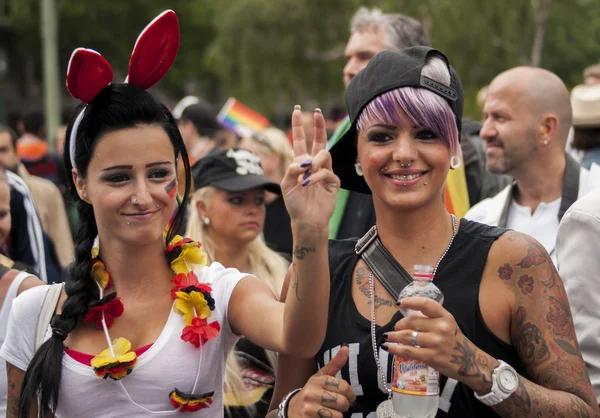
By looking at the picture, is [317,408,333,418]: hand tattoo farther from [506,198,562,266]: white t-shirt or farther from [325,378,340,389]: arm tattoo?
[506,198,562,266]: white t-shirt

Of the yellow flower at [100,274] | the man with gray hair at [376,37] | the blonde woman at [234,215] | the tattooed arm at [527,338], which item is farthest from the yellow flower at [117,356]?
the man with gray hair at [376,37]

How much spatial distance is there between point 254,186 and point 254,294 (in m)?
2.47

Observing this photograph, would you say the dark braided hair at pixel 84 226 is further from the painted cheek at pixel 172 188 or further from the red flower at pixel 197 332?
the red flower at pixel 197 332

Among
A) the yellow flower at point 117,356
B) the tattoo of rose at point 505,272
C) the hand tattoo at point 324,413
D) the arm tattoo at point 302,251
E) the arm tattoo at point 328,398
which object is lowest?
the hand tattoo at point 324,413

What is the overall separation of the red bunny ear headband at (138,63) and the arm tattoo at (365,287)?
978 mm

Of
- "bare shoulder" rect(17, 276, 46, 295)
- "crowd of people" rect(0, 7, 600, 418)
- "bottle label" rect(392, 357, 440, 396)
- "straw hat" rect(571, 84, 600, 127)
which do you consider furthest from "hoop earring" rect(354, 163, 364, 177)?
"straw hat" rect(571, 84, 600, 127)

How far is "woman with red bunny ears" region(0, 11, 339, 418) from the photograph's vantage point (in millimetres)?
2861

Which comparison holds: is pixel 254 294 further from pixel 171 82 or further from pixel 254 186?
pixel 171 82

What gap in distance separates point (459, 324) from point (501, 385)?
9.1 inches

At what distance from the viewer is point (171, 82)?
4012 centimetres

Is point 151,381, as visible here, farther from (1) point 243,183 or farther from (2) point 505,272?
(1) point 243,183

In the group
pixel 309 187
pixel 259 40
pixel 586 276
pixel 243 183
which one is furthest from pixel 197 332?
pixel 259 40

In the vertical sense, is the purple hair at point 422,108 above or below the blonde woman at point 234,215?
above

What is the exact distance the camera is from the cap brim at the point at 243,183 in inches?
210
